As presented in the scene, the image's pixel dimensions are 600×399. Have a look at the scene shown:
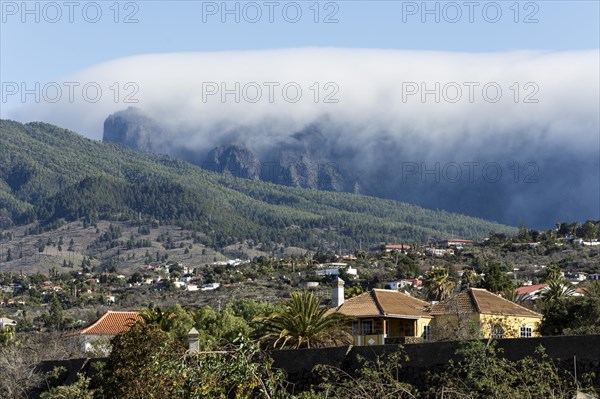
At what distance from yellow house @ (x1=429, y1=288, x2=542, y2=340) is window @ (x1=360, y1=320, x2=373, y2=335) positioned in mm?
2620

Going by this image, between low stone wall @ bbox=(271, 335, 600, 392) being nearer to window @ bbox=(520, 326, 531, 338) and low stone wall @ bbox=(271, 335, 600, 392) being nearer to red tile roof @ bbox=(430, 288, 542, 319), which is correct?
red tile roof @ bbox=(430, 288, 542, 319)

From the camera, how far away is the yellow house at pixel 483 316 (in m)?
52.3

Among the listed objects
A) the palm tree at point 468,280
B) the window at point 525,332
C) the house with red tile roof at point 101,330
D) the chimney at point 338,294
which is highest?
the chimney at point 338,294

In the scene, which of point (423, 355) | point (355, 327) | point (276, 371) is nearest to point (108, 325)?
point (355, 327)

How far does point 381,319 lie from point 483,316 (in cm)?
422

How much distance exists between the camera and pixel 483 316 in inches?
2172

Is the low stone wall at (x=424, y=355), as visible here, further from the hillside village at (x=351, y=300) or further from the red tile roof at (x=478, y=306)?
the red tile roof at (x=478, y=306)

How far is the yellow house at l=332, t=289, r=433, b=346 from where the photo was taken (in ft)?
180

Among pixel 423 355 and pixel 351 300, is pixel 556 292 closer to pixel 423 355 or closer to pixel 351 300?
pixel 351 300

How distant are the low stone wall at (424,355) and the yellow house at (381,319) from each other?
55.3 ft

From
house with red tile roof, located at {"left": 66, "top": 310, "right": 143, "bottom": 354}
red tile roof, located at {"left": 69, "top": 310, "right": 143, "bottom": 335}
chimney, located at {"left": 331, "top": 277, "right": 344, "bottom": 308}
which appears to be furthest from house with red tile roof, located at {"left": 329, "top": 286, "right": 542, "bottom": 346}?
red tile roof, located at {"left": 69, "top": 310, "right": 143, "bottom": 335}

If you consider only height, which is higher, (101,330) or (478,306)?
(478,306)

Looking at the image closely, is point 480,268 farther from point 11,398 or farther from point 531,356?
point 531,356

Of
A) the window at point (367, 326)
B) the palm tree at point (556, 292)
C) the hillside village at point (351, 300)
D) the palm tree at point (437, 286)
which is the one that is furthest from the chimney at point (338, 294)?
the palm tree at point (437, 286)
